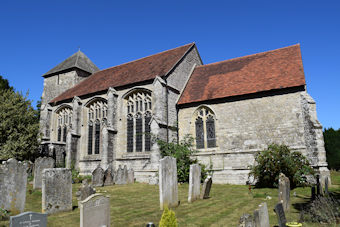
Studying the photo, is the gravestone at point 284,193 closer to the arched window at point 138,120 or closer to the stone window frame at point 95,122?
the arched window at point 138,120

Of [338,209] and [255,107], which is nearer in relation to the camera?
[338,209]

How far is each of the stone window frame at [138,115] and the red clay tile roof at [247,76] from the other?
2.69 m

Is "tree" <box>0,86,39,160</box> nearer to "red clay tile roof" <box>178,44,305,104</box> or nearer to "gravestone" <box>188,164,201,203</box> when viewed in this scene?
"red clay tile roof" <box>178,44,305,104</box>

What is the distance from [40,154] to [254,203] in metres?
18.7

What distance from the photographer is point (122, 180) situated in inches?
668

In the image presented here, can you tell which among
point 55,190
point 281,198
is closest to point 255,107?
point 281,198

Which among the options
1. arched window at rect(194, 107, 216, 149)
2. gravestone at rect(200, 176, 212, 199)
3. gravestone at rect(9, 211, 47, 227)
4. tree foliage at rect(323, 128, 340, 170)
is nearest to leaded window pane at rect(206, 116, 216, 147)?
arched window at rect(194, 107, 216, 149)

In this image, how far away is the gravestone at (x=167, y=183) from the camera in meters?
8.27

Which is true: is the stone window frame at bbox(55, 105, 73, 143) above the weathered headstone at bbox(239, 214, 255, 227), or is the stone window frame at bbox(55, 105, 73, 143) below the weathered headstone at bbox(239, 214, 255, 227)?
above

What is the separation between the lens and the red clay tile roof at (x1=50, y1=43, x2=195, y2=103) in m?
20.6

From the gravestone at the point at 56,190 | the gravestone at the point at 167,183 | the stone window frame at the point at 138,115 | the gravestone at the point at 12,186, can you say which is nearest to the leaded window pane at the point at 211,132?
the stone window frame at the point at 138,115

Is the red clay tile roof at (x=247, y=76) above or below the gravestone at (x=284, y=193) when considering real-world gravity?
above

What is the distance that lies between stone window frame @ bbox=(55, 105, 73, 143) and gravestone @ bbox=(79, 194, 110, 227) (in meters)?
19.4

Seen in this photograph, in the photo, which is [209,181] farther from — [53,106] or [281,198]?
[53,106]
